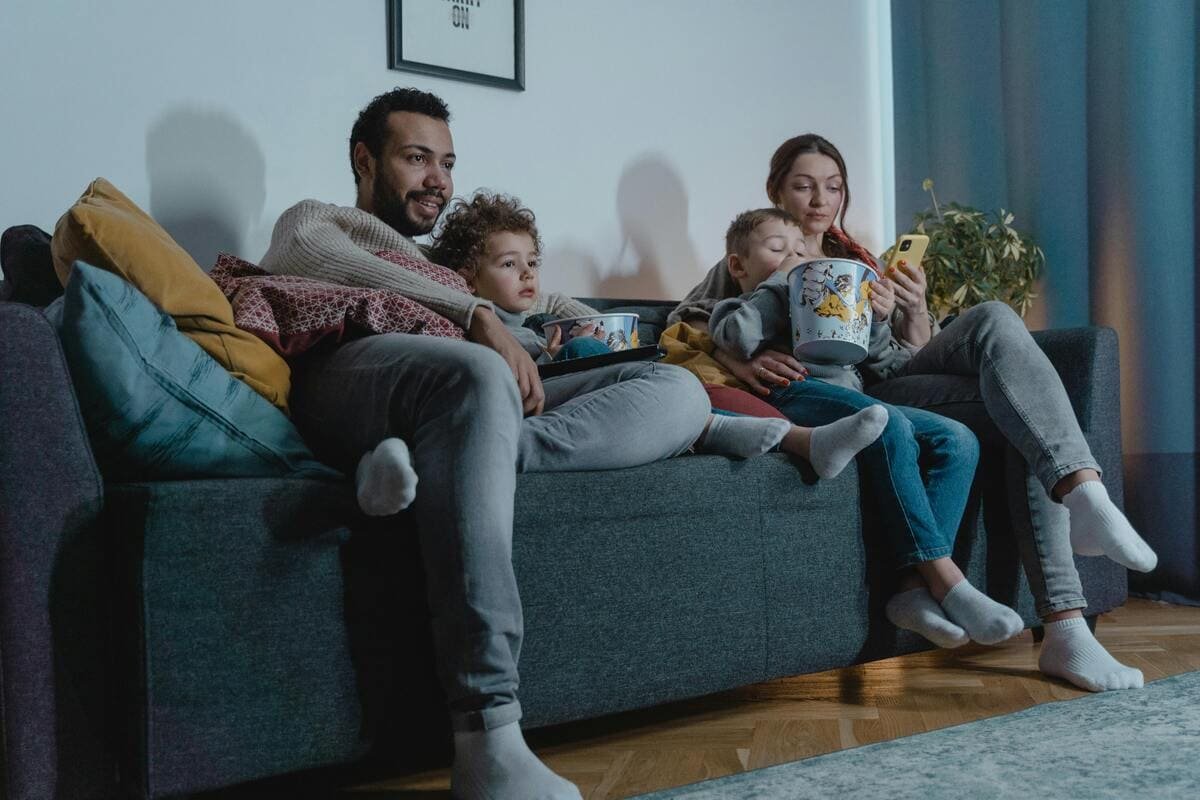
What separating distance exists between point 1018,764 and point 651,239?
166 cm

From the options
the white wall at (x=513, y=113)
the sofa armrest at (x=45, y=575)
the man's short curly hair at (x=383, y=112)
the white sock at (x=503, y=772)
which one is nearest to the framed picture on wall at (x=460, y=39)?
the white wall at (x=513, y=113)

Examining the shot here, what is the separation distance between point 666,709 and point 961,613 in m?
0.46

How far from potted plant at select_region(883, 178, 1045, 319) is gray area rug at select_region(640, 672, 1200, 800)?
1306mm

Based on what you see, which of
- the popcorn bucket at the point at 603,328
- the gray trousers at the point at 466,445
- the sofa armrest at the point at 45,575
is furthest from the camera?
the popcorn bucket at the point at 603,328

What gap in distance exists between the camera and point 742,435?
155 cm

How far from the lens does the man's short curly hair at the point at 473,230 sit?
1.97 m

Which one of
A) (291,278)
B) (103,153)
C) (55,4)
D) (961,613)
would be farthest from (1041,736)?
(55,4)

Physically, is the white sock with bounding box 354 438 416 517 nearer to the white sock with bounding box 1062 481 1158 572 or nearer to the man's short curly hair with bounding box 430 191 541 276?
the man's short curly hair with bounding box 430 191 541 276

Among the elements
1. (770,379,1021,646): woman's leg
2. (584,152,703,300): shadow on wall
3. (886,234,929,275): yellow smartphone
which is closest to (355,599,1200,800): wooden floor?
(770,379,1021,646): woman's leg

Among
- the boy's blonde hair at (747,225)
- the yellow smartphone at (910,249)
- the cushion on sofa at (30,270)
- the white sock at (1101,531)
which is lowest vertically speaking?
the white sock at (1101,531)

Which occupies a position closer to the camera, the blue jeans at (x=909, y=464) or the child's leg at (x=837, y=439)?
the child's leg at (x=837, y=439)

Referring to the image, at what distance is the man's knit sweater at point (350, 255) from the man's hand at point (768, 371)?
542mm

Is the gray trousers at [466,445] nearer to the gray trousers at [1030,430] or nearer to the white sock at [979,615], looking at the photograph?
the white sock at [979,615]

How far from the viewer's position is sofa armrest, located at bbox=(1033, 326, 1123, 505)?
1914 millimetres
